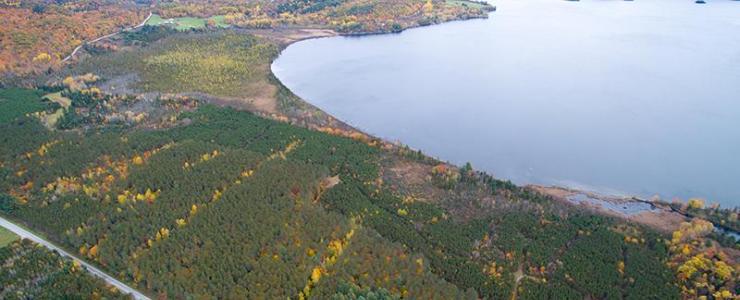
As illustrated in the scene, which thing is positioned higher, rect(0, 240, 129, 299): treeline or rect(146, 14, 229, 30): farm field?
rect(146, 14, 229, 30): farm field

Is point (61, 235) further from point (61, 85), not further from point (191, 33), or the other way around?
point (191, 33)

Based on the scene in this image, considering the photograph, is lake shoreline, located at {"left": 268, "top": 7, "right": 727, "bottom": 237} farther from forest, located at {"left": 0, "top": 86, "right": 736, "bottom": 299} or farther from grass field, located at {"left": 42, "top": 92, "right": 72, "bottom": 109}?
grass field, located at {"left": 42, "top": 92, "right": 72, "bottom": 109}

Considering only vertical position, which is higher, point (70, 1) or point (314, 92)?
point (70, 1)

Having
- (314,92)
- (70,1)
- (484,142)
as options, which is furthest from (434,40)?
(70,1)

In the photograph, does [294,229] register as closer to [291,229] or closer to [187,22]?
[291,229]

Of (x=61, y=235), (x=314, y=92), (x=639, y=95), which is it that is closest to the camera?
(x=61, y=235)

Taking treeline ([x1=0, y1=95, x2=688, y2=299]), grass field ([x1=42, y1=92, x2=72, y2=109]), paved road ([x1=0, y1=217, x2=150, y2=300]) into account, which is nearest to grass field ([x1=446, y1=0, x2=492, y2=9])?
treeline ([x1=0, y1=95, x2=688, y2=299])

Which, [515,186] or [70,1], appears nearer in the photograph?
[515,186]

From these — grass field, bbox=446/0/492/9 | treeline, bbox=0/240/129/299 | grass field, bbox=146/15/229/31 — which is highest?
grass field, bbox=146/15/229/31
